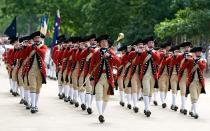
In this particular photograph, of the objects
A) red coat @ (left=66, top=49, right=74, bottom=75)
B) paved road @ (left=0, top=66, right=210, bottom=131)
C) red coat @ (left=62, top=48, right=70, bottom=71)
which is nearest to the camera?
paved road @ (left=0, top=66, right=210, bottom=131)

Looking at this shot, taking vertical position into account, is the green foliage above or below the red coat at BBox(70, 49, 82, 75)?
above

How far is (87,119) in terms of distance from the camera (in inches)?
608

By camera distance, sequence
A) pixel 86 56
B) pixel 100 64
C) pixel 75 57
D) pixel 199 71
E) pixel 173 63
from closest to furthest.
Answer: pixel 100 64, pixel 199 71, pixel 86 56, pixel 173 63, pixel 75 57

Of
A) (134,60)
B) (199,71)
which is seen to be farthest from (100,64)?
(199,71)

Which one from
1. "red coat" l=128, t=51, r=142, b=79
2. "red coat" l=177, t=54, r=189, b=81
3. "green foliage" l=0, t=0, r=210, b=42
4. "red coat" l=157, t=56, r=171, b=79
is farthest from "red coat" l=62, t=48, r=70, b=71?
"green foliage" l=0, t=0, r=210, b=42

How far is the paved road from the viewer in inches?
549

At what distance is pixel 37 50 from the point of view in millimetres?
16672

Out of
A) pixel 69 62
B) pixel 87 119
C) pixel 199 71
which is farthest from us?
pixel 69 62

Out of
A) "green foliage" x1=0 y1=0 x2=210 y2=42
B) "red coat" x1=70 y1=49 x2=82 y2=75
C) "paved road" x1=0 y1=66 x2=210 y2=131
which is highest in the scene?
"green foliage" x1=0 y1=0 x2=210 y2=42

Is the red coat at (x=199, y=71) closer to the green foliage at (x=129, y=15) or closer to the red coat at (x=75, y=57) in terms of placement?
the red coat at (x=75, y=57)

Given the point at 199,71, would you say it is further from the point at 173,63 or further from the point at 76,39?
the point at 76,39

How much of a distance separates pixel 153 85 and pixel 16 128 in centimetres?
492

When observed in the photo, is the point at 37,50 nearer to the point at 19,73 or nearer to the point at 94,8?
the point at 19,73

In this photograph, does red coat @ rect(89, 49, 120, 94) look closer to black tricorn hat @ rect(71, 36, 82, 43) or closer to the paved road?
the paved road
